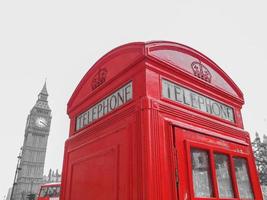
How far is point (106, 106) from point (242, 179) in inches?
89.8

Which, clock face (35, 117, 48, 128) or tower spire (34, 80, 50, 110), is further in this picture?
tower spire (34, 80, 50, 110)

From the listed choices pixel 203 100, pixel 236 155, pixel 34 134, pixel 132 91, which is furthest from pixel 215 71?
pixel 34 134

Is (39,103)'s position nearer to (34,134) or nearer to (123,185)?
(34,134)

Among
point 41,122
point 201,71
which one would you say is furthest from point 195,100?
point 41,122

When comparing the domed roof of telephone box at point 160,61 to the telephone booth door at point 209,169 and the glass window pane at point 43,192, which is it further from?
the glass window pane at point 43,192

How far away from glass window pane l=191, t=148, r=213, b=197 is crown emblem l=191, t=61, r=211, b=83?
1.33 meters

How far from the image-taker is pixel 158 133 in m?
2.48

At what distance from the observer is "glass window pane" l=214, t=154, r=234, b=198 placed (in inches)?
110

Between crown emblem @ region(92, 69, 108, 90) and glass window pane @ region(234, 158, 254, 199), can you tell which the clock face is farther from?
glass window pane @ region(234, 158, 254, 199)

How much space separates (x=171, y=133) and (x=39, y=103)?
316ft

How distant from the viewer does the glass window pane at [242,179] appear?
10.2ft

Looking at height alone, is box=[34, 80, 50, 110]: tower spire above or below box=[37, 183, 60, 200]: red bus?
above

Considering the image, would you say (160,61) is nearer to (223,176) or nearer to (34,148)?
(223,176)

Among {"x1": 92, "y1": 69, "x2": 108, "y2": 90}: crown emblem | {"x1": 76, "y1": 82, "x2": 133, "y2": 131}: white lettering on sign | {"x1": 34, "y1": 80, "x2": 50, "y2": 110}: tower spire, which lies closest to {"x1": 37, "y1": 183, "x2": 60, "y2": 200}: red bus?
{"x1": 76, "y1": 82, "x2": 133, "y2": 131}: white lettering on sign
